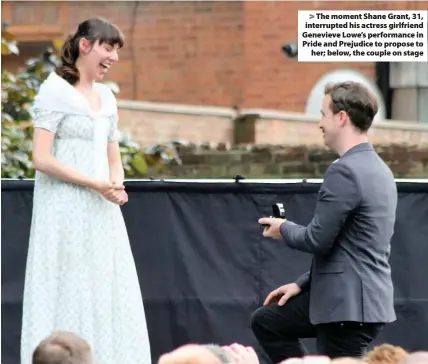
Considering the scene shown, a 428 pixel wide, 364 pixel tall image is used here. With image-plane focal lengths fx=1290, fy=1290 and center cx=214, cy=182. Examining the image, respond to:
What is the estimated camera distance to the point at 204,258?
7.24 m

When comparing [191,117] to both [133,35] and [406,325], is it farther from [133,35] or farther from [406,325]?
[406,325]

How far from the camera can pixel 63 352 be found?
4.44 meters

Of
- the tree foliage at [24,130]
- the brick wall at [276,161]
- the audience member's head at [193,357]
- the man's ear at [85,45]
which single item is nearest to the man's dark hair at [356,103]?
the man's ear at [85,45]

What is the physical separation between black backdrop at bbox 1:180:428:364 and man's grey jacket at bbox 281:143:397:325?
4.96ft

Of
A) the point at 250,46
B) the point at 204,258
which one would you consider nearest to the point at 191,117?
the point at 250,46

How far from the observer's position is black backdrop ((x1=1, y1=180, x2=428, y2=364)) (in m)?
7.20

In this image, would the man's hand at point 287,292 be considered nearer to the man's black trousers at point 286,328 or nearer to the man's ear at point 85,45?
the man's black trousers at point 286,328

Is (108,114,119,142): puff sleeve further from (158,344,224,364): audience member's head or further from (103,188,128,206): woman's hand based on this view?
(158,344,224,364): audience member's head

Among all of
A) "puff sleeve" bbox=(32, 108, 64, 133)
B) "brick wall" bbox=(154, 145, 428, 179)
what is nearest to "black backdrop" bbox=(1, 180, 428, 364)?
"puff sleeve" bbox=(32, 108, 64, 133)

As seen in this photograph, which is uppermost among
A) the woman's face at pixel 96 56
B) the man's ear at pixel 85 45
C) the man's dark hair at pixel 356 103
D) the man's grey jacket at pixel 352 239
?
the man's ear at pixel 85 45

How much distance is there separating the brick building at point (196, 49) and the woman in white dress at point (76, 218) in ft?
29.8

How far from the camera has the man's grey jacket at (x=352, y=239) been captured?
5562mm

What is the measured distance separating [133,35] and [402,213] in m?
9.13

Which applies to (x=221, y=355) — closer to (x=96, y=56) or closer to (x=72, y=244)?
(x=72, y=244)
